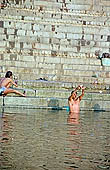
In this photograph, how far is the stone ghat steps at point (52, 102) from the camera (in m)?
17.2

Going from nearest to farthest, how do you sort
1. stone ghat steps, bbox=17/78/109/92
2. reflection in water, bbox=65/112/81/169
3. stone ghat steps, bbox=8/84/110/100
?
reflection in water, bbox=65/112/81/169 → stone ghat steps, bbox=8/84/110/100 → stone ghat steps, bbox=17/78/109/92

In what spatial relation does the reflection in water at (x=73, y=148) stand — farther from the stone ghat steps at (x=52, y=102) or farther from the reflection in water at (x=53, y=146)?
the stone ghat steps at (x=52, y=102)

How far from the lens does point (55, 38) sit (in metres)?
24.8

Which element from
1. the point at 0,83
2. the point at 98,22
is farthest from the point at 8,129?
the point at 98,22

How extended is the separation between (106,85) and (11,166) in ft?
49.8

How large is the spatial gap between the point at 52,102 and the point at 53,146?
32.9ft

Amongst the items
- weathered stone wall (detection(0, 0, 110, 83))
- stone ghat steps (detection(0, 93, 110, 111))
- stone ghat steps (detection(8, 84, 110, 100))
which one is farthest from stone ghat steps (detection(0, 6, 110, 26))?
stone ghat steps (detection(0, 93, 110, 111))

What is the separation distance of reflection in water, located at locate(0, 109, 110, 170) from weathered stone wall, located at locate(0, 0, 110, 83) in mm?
11115

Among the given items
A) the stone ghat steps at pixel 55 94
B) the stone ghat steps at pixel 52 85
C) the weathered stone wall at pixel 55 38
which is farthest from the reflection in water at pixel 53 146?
the weathered stone wall at pixel 55 38

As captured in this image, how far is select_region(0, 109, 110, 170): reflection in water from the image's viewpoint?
20.7 ft

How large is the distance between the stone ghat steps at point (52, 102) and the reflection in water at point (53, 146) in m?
5.61

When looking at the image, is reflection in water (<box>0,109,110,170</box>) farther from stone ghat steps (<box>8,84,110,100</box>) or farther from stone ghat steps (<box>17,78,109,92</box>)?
stone ghat steps (<box>17,78,109,92</box>)

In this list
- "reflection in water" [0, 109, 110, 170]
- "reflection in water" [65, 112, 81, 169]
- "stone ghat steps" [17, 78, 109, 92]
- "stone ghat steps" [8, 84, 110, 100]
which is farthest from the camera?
"stone ghat steps" [17, 78, 109, 92]

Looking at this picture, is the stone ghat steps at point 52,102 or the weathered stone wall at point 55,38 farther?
the weathered stone wall at point 55,38
